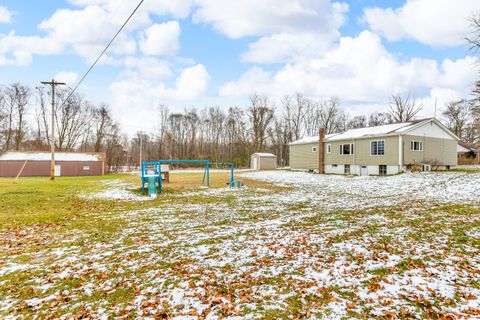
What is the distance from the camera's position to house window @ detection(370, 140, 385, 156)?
72.8 ft

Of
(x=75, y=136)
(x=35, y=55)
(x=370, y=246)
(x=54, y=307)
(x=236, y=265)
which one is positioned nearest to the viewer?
(x=54, y=307)

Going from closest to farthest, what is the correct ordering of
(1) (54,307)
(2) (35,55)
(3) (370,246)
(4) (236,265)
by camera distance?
1. (1) (54,307)
2. (4) (236,265)
3. (3) (370,246)
4. (2) (35,55)

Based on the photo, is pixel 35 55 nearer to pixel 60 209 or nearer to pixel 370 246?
pixel 60 209

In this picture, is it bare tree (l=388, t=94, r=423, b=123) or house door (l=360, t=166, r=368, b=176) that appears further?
bare tree (l=388, t=94, r=423, b=123)

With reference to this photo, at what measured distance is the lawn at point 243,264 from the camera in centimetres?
330

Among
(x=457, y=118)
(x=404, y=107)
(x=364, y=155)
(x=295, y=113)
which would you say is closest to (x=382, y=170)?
(x=364, y=155)

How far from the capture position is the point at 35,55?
57.2ft

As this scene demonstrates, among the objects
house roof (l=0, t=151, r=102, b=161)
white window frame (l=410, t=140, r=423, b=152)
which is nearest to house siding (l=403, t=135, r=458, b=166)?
white window frame (l=410, t=140, r=423, b=152)

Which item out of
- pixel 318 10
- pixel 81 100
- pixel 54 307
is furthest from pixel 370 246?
pixel 81 100

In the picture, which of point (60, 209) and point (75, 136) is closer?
point (60, 209)

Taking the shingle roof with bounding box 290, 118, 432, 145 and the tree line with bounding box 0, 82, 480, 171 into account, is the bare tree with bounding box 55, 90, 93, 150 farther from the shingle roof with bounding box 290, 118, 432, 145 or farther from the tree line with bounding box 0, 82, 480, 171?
the shingle roof with bounding box 290, 118, 432, 145

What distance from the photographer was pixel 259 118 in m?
50.2

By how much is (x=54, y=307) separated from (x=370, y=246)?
563 centimetres

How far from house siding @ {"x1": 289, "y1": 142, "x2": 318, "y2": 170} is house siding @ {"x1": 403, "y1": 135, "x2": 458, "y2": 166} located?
9.68 m
